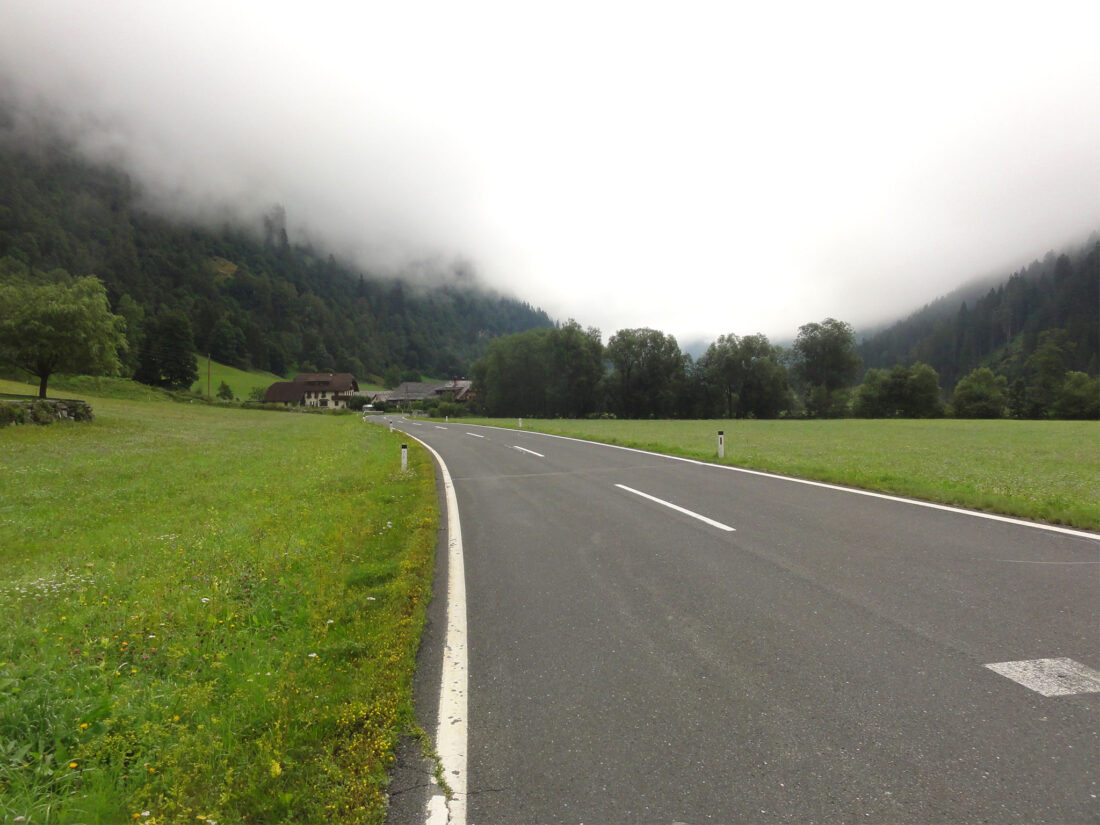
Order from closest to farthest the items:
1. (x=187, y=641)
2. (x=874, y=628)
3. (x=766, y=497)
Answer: (x=874, y=628), (x=187, y=641), (x=766, y=497)

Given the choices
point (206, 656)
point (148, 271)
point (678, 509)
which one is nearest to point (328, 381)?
point (148, 271)

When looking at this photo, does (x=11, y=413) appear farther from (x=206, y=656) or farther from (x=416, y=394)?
(x=416, y=394)

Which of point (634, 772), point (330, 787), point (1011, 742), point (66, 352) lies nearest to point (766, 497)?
point (1011, 742)

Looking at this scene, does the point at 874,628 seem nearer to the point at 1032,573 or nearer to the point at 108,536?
the point at 1032,573

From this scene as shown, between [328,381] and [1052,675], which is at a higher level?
[328,381]

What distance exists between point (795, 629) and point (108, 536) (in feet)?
31.1

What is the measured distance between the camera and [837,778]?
2.52 metres

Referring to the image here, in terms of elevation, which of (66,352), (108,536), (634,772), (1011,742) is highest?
(66,352)

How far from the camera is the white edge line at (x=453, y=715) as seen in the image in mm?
2469

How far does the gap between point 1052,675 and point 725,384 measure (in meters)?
81.3

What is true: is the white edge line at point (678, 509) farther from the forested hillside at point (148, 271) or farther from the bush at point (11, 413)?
the forested hillside at point (148, 271)

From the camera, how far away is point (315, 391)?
125 m

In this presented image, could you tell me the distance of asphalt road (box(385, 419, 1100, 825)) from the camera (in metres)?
2.44

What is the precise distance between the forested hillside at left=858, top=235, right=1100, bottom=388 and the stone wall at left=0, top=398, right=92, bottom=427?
6724 inches
